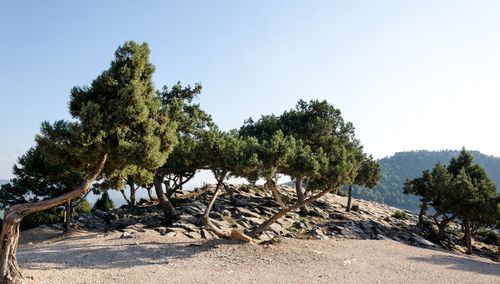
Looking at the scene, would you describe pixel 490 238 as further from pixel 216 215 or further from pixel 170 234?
pixel 170 234

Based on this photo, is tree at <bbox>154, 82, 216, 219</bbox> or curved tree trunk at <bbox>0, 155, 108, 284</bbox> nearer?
curved tree trunk at <bbox>0, 155, 108, 284</bbox>

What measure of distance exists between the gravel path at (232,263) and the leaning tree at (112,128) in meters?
3.38

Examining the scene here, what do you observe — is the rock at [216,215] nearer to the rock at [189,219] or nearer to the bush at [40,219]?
the rock at [189,219]

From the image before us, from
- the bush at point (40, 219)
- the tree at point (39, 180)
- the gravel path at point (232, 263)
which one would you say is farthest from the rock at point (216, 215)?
the bush at point (40, 219)

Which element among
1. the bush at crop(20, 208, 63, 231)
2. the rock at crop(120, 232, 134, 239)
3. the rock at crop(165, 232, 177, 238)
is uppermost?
the rock at crop(165, 232, 177, 238)

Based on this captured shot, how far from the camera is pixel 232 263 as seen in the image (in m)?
17.1

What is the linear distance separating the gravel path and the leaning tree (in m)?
3.38

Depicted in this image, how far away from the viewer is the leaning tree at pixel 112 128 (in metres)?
13.9

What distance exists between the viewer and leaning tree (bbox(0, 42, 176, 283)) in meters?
13.9

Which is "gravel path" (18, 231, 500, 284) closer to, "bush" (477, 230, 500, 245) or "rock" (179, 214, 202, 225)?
"rock" (179, 214, 202, 225)

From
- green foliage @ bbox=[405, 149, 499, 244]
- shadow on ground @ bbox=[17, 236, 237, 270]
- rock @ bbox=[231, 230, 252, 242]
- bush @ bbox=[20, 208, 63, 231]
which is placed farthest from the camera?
bush @ bbox=[20, 208, 63, 231]

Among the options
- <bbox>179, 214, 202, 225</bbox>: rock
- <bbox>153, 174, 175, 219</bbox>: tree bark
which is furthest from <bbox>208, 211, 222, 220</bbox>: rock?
<bbox>153, 174, 175, 219</bbox>: tree bark

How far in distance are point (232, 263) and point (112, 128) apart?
26.6ft

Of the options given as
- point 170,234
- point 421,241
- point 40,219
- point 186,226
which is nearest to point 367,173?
point 421,241
